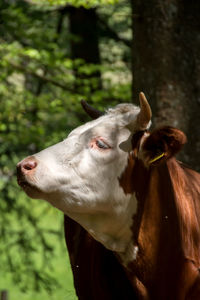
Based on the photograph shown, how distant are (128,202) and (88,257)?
1.70ft

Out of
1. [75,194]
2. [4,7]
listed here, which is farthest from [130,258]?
[4,7]

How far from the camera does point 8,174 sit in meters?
10.3

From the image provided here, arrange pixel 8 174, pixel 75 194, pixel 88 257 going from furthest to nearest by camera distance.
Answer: pixel 8 174, pixel 88 257, pixel 75 194

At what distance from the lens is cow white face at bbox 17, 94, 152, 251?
3645 mm

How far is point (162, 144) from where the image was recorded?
3729 mm

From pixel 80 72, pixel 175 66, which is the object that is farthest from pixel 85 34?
pixel 175 66

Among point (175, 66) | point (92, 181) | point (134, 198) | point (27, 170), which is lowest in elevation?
point (175, 66)

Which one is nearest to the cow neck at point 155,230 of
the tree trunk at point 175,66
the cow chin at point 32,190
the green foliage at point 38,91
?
the cow chin at point 32,190

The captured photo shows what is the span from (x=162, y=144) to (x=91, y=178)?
1.43 feet

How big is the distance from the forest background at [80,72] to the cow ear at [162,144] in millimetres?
1617

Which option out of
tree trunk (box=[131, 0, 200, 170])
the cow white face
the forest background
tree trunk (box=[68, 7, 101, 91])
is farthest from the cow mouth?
tree trunk (box=[68, 7, 101, 91])

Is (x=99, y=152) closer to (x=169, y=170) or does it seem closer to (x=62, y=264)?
(x=169, y=170)

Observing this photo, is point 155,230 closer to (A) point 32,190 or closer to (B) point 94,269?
(B) point 94,269

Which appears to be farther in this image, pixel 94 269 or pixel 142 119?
pixel 94 269
